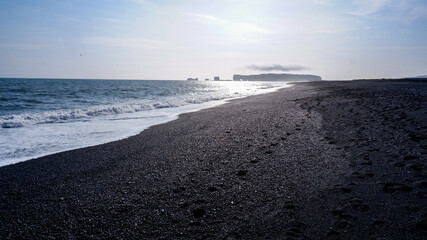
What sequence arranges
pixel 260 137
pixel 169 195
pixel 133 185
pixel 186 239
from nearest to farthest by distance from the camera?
pixel 186 239 → pixel 169 195 → pixel 133 185 → pixel 260 137

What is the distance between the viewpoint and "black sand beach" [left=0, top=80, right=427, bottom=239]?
2805 millimetres

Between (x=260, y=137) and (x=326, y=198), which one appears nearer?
(x=326, y=198)

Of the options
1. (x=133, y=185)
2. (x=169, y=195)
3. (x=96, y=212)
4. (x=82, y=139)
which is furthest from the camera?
(x=82, y=139)

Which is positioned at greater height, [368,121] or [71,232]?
[368,121]

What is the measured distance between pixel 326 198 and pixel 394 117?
24.1 feet

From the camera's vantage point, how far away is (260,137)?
23.2 ft

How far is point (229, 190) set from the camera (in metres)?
3.80

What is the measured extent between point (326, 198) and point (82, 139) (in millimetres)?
7787

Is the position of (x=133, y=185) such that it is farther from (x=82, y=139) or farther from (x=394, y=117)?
(x=394, y=117)

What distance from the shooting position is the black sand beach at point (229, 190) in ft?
9.20

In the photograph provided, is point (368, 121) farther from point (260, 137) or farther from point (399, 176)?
point (399, 176)

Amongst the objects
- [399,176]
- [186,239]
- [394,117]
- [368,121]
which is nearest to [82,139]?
[186,239]

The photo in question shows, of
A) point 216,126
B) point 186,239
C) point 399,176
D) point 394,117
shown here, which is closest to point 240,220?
point 186,239

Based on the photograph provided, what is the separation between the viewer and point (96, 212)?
128 inches
